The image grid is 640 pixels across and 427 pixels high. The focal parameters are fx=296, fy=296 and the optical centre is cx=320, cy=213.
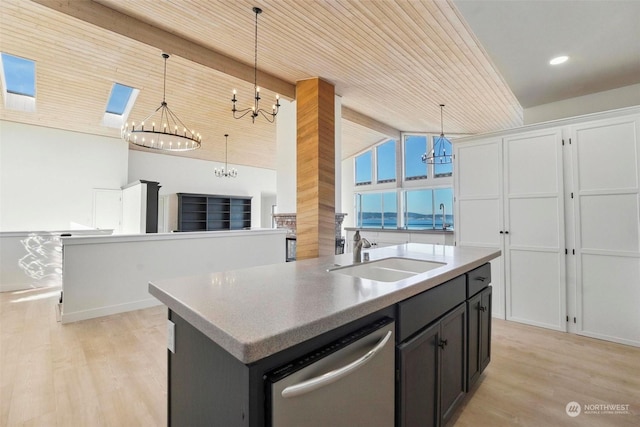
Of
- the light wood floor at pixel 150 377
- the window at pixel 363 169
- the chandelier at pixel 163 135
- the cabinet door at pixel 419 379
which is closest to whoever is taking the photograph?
the cabinet door at pixel 419 379

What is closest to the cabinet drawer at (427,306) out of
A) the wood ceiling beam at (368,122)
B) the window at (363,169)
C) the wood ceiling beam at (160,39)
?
the wood ceiling beam at (160,39)

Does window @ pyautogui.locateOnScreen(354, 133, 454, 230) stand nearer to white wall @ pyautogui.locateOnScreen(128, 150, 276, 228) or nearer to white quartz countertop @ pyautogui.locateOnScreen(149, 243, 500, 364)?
white wall @ pyautogui.locateOnScreen(128, 150, 276, 228)

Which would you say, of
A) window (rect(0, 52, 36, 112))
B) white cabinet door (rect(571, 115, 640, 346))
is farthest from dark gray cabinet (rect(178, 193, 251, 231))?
white cabinet door (rect(571, 115, 640, 346))

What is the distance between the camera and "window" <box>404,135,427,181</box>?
9.27m

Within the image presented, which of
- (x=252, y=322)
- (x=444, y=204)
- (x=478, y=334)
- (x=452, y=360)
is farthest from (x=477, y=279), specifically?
(x=444, y=204)

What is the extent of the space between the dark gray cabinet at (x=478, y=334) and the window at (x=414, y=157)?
753 cm

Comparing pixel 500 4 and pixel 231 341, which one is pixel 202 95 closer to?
pixel 500 4

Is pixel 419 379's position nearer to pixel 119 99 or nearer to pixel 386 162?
pixel 119 99

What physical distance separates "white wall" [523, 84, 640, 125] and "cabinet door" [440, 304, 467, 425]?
11.3ft

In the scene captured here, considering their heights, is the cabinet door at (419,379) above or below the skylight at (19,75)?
below

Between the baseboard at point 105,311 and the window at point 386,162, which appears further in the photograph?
the window at point 386,162

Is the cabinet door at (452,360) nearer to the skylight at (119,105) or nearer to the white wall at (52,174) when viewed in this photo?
the skylight at (119,105)

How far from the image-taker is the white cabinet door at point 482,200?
3480 mm

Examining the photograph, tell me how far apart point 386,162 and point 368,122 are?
309cm
